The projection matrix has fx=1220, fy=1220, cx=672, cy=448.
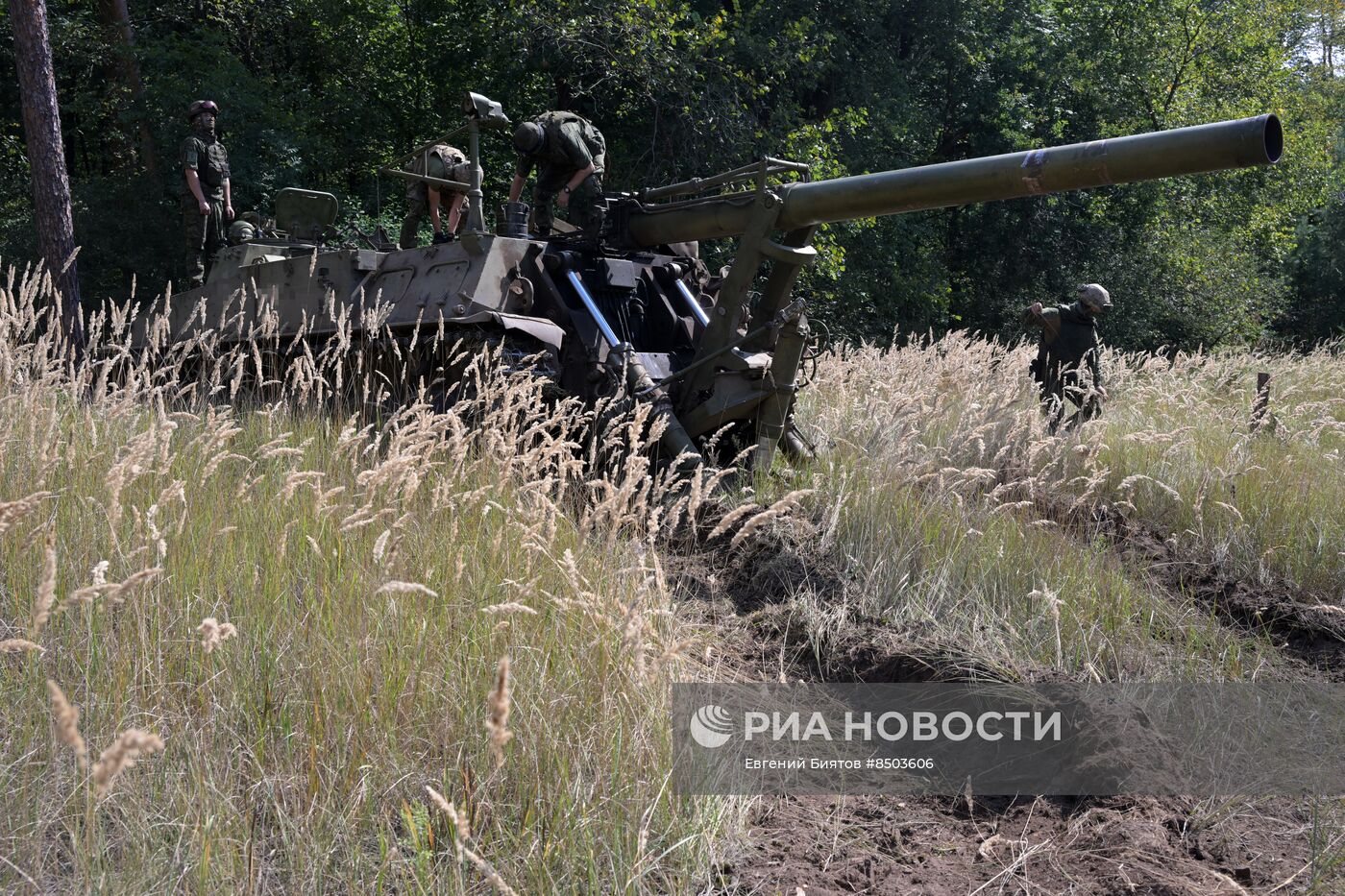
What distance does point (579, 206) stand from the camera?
342 inches

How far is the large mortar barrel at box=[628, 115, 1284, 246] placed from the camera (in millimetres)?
5242

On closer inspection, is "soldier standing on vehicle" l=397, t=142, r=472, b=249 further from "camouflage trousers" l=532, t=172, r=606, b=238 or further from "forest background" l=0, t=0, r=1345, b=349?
"forest background" l=0, t=0, r=1345, b=349

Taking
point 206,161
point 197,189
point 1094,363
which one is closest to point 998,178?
point 1094,363

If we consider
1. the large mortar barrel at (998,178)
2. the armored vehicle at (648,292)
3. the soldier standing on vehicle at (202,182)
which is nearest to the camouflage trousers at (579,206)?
the armored vehicle at (648,292)

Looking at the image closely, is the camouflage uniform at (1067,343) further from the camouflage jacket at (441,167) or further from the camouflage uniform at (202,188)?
the camouflage uniform at (202,188)

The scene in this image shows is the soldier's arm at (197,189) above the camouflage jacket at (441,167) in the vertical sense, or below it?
below

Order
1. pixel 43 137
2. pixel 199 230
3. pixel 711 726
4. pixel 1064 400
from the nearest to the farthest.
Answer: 1. pixel 711 726
2. pixel 1064 400
3. pixel 43 137
4. pixel 199 230

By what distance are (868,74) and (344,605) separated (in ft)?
60.4

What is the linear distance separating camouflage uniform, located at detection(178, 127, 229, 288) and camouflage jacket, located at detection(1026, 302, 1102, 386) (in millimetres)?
7263

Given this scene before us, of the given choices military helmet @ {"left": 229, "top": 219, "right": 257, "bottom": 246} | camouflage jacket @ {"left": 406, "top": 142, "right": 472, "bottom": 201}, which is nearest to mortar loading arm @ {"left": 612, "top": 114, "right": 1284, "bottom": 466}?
camouflage jacket @ {"left": 406, "top": 142, "right": 472, "bottom": 201}

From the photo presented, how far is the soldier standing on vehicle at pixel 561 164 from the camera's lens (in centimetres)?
828

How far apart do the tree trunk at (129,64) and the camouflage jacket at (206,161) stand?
5.54 metres

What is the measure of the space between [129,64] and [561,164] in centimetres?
1136

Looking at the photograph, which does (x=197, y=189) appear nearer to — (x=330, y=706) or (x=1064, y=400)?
(x=1064, y=400)
